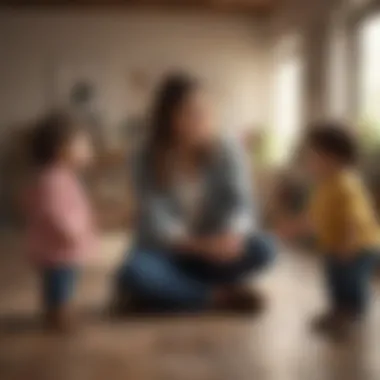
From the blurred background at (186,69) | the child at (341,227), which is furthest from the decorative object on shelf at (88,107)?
the child at (341,227)

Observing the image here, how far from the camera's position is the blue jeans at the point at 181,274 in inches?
38.4

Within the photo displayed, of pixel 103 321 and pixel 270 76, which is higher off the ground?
pixel 270 76

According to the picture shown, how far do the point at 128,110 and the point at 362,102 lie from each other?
23 centimetres

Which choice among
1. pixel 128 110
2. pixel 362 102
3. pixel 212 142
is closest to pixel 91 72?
pixel 128 110

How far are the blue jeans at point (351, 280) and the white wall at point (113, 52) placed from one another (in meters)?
0.19

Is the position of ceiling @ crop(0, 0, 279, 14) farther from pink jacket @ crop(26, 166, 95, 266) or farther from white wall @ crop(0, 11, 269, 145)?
pink jacket @ crop(26, 166, 95, 266)

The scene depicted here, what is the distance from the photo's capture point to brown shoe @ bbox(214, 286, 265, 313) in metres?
1.01

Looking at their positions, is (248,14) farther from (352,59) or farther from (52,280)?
(52,280)

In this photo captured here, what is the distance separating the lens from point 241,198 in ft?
3.33

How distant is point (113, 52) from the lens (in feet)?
3.03

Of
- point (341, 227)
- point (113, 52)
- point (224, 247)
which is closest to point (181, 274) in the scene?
point (224, 247)

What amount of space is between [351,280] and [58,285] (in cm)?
31

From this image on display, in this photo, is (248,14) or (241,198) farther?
(241,198)

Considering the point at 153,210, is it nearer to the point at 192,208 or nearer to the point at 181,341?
the point at 192,208
